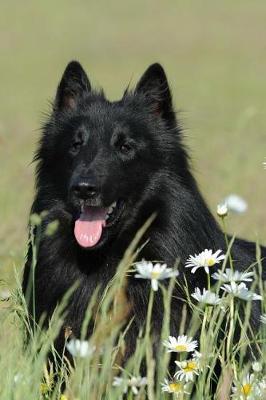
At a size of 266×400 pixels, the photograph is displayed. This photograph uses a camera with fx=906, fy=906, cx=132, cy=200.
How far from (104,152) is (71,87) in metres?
0.74

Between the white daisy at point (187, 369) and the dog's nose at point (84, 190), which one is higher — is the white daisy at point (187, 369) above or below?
below

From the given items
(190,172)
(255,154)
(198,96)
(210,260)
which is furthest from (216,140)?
(210,260)

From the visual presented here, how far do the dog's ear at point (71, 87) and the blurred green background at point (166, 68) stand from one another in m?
0.20

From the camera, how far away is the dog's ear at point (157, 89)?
19.7 feet

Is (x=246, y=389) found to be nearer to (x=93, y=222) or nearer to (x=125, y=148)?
(x=93, y=222)

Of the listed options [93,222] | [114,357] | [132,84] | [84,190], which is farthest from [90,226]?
[132,84]

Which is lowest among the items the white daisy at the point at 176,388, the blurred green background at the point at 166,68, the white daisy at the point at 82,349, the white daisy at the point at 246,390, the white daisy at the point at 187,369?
the white daisy at the point at 176,388

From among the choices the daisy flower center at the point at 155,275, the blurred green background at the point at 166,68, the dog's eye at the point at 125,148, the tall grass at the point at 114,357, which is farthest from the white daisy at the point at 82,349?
the dog's eye at the point at 125,148

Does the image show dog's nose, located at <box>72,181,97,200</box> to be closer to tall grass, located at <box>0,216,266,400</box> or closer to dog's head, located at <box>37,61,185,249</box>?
dog's head, located at <box>37,61,185,249</box>

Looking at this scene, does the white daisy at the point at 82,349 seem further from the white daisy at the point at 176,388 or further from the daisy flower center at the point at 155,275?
the white daisy at the point at 176,388

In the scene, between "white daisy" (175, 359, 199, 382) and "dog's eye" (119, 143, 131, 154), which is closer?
"white daisy" (175, 359, 199, 382)

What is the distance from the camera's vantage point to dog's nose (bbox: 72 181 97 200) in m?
5.39

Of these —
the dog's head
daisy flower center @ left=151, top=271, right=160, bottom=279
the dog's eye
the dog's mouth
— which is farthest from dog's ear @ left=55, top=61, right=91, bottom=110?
daisy flower center @ left=151, top=271, right=160, bottom=279

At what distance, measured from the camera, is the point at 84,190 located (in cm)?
542
